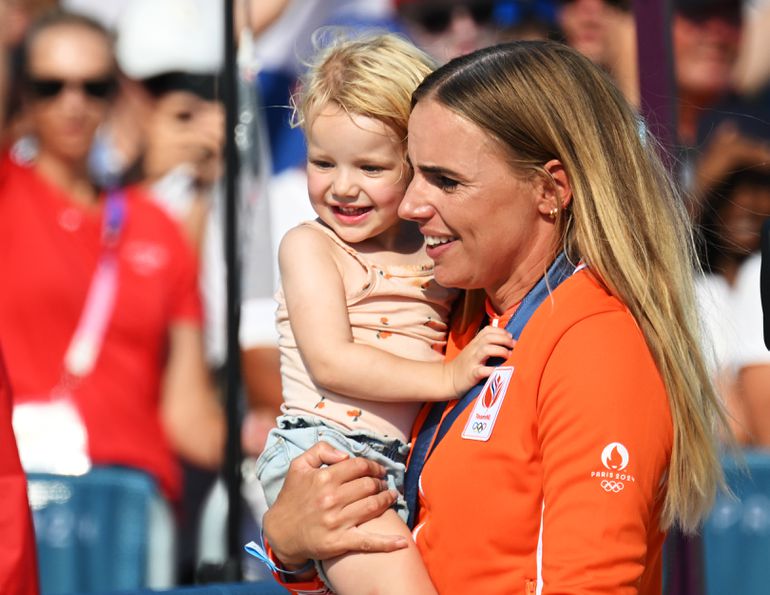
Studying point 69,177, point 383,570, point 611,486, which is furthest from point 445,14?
point 611,486

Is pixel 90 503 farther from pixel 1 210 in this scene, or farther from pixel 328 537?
pixel 328 537

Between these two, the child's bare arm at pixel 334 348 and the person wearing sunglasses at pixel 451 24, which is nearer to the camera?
the child's bare arm at pixel 334 348

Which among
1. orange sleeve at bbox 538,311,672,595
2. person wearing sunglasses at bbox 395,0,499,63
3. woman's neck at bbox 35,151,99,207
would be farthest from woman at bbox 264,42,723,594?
woman's neck at bbox 35,151,99,207

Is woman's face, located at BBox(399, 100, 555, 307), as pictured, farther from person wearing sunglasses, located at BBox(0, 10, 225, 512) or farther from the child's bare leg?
person wearing sunglasses, located at BBox(0, 10, 225, 512)

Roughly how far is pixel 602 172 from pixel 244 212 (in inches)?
126

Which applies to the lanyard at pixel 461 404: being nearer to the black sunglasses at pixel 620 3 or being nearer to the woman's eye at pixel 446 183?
the woman's eye at pixel 446 183

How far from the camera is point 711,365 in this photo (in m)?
2.14

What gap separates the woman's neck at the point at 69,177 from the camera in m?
5.44

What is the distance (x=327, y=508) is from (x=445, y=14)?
3616 mm

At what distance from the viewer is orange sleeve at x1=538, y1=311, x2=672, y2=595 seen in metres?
1.77

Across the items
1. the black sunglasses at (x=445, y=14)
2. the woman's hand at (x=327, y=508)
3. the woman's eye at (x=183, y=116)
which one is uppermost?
the black sunglasses at (x=445, y=14)

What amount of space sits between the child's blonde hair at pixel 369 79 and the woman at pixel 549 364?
20cm

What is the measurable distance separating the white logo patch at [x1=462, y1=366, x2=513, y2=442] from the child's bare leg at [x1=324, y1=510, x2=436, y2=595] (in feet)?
0.74

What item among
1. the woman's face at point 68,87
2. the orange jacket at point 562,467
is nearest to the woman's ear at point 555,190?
the orange jacket at point 562,467
